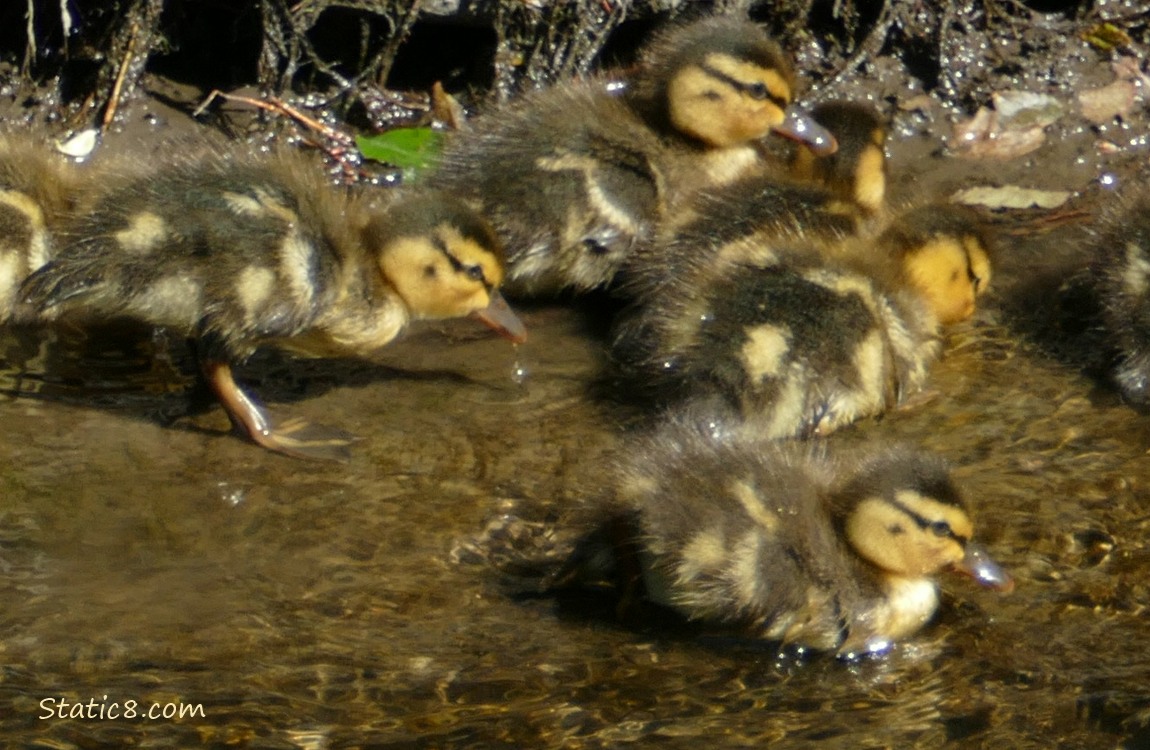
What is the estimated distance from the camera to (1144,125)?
493 cm

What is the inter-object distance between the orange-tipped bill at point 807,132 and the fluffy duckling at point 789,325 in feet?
1.19

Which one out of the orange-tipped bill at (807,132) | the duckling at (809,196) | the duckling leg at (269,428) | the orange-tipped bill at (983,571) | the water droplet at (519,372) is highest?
the orange-tipped bill at (807,132)

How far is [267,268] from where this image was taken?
3.42 m

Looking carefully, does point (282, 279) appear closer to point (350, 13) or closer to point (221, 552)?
point (221, 552)

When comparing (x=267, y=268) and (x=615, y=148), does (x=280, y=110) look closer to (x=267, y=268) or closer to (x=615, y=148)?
(x=615, y=148)

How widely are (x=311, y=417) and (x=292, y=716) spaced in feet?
3.82

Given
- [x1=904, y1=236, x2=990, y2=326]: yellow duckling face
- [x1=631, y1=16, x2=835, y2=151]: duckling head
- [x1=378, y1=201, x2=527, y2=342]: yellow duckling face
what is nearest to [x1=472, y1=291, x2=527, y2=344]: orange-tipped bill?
[x1=378, y1=201, x2=527, y2=342]: yellow duckling face

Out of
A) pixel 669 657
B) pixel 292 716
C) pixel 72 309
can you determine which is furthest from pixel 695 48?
pixel 292 716

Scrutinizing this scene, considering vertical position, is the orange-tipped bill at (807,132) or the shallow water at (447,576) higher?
the orange-tipped bill at (807,132)

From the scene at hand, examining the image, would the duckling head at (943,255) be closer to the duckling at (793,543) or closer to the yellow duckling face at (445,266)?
the yellow duckling face at (445,266)

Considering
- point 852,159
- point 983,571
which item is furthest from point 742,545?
point 852,159

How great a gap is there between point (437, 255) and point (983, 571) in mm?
1332

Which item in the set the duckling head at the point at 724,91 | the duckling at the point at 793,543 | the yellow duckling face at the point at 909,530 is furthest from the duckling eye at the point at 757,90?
the yellow duckling face at the point at 909,530

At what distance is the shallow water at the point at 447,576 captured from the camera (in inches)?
103
